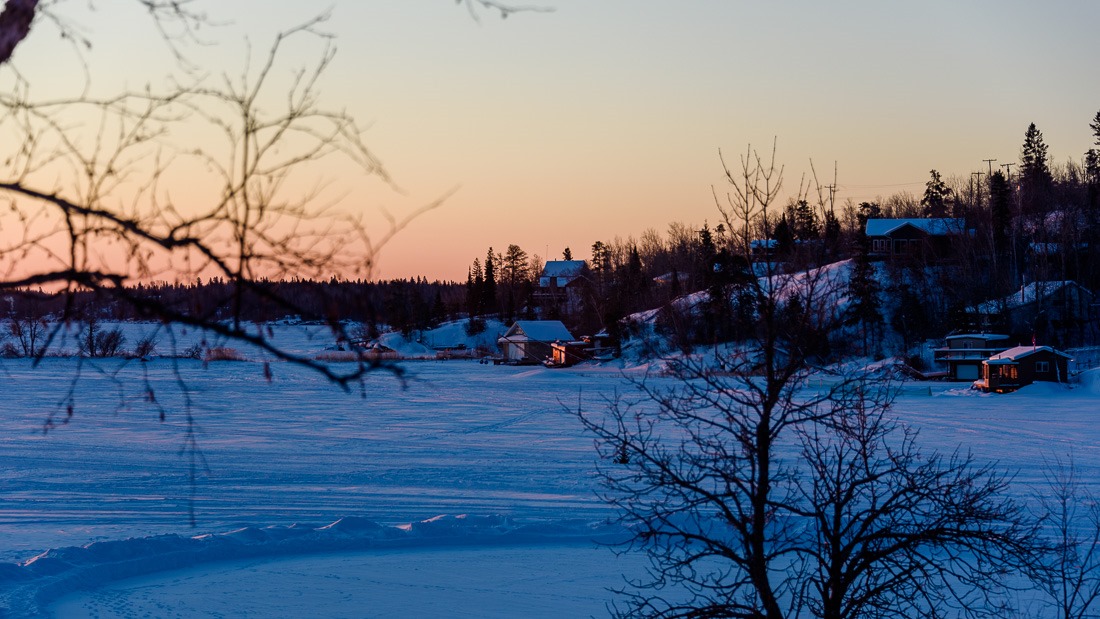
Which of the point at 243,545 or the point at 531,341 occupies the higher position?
the point at 531,341

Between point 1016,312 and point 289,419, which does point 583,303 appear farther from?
point 289,419

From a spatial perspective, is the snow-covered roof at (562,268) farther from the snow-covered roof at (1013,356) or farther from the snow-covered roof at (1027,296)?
the snow-covered roof at (1013,356)

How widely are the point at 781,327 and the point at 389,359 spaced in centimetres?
850

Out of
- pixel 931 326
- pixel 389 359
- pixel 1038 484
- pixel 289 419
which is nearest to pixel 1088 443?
pixel 1038 484

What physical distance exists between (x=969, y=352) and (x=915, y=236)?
2373 cm

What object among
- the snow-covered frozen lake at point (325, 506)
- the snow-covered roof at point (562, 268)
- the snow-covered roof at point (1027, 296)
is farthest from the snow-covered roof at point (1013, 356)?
the snow-covered roof at point (562, 268)

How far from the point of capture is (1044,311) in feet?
204

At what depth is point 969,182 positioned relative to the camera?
102 metres

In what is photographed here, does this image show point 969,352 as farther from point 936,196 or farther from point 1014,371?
point 936,196

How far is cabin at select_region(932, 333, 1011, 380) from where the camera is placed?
51625mm

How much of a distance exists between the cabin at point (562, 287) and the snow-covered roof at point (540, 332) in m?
19.5

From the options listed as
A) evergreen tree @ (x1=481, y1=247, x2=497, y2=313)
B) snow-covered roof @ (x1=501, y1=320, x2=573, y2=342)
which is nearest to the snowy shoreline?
snow-covered roof @ (x1=501, y1=320, x2=573, y2=342)

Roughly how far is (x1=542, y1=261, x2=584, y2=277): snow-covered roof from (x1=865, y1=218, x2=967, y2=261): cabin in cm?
5204

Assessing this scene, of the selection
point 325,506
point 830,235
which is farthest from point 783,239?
point 325,506
